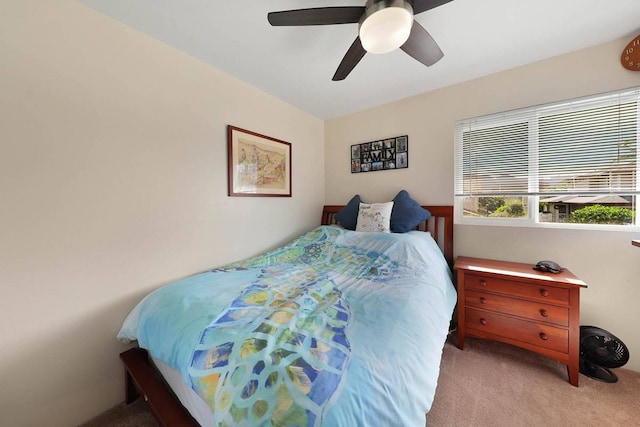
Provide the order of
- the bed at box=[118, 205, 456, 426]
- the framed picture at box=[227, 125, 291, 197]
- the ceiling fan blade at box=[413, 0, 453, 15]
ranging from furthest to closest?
the framed picture at box=[227, 125, 291, 197]
the ceiling fan blade at box=[413, 0, 453, 15]
the bed at box=[118, 205, 456, 426]

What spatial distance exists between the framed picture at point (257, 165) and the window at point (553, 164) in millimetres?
1844

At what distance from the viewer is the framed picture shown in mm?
2088

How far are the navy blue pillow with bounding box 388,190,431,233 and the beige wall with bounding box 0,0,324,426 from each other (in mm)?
1793

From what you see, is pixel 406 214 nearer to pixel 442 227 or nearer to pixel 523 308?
pixel 442 227

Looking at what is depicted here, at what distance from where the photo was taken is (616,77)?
166cm

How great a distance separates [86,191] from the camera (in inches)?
53.1

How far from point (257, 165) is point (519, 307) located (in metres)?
2.55

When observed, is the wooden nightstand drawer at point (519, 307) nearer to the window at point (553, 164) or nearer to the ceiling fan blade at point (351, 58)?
the window at point (553, 164)

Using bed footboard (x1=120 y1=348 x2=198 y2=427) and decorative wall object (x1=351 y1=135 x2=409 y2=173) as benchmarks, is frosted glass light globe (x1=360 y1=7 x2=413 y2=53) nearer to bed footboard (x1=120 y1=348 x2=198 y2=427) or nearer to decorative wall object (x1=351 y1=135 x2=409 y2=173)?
decorative wall object (x1=351 y1=135 x2=409 y2=173)

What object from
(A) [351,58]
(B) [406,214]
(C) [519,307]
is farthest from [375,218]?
(A) [351,58]

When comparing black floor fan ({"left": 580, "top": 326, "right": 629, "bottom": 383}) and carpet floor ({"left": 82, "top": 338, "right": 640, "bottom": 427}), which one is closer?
carpet floor ({"left": 82, "top": 338, "right": 640, "bottom": 427})

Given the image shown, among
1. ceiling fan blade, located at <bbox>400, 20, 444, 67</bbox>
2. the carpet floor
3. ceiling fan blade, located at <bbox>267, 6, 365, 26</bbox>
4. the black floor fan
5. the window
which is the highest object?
ceiling fan blade, located at <bbox>267, 6, 365, 26</bbox>

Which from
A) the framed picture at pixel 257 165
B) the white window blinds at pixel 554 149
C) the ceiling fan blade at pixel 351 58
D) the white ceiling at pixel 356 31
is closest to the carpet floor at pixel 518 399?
the white window blinds at pixel 554 149

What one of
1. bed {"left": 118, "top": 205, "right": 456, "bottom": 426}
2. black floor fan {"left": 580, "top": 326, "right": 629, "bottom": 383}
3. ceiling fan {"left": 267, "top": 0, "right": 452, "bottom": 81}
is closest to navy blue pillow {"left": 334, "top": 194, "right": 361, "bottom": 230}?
bed {"left": 118, "top": 205, "right": 456, "bottom": 426}
